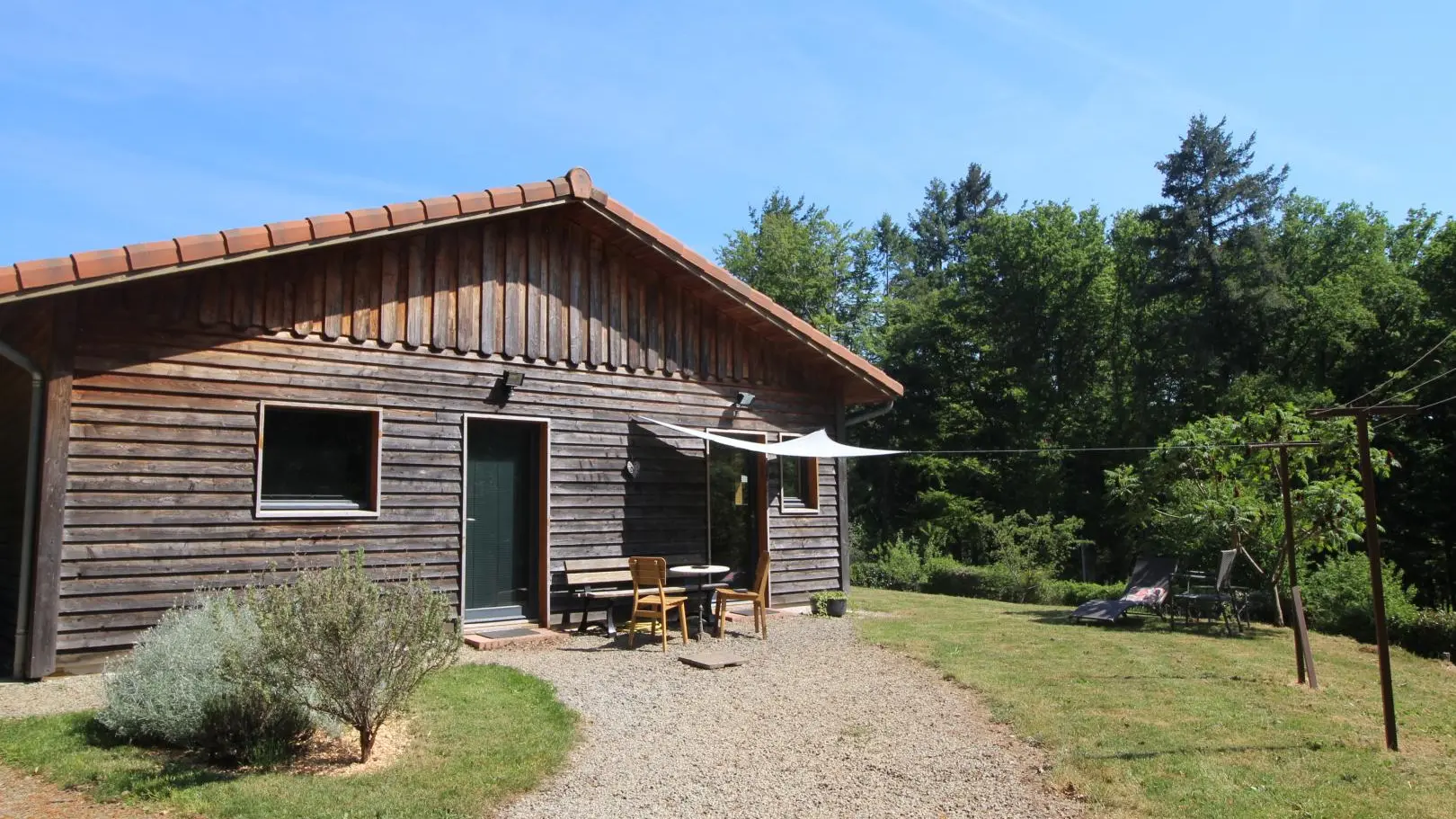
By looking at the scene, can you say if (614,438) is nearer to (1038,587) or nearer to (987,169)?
(1038,587)

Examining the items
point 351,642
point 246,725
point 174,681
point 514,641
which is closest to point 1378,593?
point 351,642

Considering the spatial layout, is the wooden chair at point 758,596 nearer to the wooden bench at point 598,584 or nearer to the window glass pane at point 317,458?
the wooden bench at point 598,584

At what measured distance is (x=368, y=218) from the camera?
7.74 meters

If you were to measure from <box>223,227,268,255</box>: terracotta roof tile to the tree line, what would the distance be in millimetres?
16553

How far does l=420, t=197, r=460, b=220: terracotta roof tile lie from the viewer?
810 centimetres

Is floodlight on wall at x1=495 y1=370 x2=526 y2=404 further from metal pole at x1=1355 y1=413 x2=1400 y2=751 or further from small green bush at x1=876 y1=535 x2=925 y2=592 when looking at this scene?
small green bush at x1=876 y1=535 x2=925 y2=592

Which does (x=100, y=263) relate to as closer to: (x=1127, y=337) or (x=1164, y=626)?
(x=1164, y=626)

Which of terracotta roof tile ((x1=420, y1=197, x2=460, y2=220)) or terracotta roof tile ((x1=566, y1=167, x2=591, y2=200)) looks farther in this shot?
terracotta roof tile ((x1=566, y1=167, x2=591, y2=200))

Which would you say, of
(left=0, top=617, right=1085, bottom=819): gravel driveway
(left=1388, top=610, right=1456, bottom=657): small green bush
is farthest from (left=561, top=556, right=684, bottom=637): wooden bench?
(left=1388, top=610, right=1456, bottom=657): small green bush

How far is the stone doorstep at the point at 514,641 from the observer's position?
801cm

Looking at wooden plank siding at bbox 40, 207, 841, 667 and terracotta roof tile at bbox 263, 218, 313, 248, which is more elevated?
terracotta roof tile at bbox 263, 218, 313, 248

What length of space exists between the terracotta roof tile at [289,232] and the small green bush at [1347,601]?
11.5 metres

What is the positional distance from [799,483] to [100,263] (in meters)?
7.51

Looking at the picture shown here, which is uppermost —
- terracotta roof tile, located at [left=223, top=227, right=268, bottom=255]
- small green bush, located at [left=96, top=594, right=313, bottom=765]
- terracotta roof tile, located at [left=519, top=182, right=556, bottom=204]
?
terracotta roof tile, located at [left=519, top=182, right=556, bottom=204]
